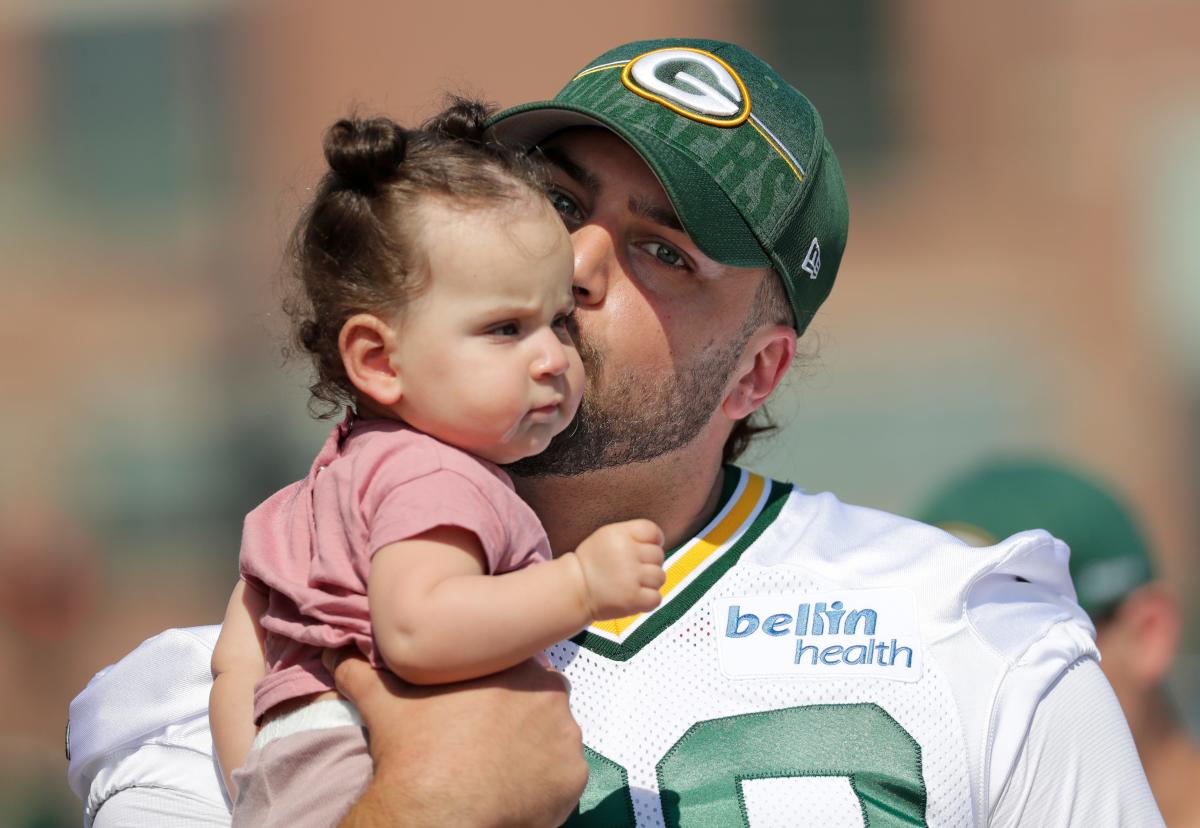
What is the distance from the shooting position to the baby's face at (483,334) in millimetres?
2020

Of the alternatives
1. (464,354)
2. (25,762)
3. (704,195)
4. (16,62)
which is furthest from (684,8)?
(464,354)

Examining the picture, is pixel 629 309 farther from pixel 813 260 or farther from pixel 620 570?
pixel 620 570

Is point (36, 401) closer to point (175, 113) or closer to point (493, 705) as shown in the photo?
point (175, 113)

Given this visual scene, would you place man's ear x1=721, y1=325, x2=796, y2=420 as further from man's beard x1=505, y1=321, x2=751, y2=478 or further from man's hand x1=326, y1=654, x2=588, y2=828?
man's hand x1=326, y1=654, x2=588, y2=828

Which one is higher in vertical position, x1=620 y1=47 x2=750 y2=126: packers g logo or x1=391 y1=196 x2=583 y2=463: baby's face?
x1=620 y1=47 x2=750 y2=126: packers g logo

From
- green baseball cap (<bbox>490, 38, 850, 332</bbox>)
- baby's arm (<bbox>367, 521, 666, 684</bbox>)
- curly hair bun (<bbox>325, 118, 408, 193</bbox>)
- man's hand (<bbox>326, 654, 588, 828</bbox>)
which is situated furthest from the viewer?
green baseball cap (<bbox>490, 38, 850, 332</bbox>)

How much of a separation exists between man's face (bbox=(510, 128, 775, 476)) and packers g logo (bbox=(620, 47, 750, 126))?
11cm

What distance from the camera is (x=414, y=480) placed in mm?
1960

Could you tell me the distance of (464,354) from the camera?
202cm

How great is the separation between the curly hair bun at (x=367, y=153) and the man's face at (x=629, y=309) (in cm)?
56

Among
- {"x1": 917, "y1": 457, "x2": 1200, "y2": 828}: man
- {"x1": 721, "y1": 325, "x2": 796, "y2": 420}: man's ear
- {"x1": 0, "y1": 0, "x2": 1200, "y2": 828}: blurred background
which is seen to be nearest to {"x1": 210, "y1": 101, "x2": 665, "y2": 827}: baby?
{"x1": 721, "y1": 325, "x2": 796, "y2": 420}: man's ear

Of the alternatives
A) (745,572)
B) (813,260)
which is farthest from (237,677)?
(813,260)

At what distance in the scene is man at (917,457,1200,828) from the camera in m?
4.02

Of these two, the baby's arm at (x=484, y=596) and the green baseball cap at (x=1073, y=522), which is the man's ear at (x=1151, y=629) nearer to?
the green baseball cap at (x=1073, y=522)
